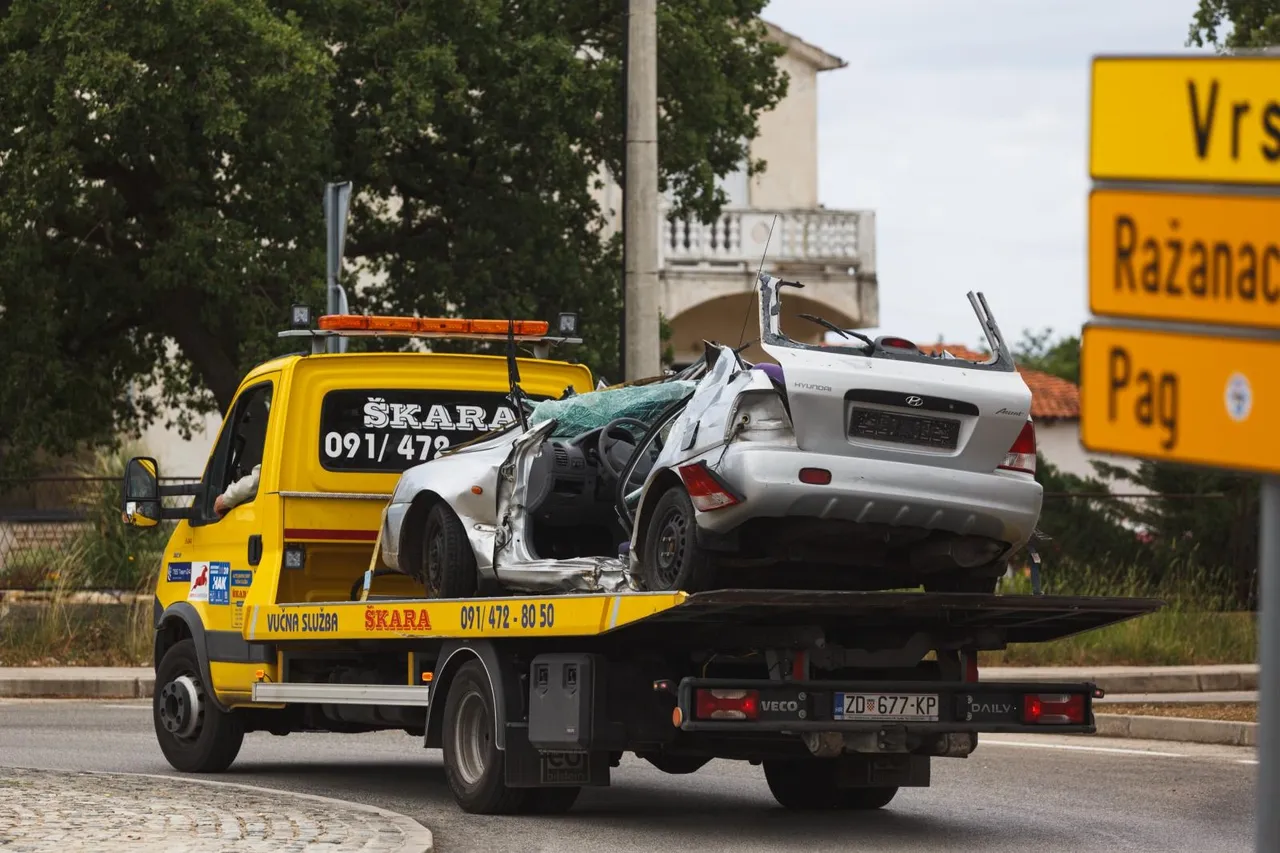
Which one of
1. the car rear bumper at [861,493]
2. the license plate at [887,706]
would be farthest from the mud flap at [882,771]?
the car rear bumper at [861,493]

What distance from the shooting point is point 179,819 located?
9930mm

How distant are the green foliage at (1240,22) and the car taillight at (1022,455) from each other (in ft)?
52.4

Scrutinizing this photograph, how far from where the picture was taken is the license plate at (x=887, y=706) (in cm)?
1002

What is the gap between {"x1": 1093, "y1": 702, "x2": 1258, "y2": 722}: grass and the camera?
55.1 feet

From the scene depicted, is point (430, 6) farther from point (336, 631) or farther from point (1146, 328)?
point (1146, 328)

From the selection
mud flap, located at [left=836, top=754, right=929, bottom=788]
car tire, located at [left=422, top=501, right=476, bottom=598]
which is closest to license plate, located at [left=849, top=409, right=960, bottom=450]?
mud flap, located at [left=836, top=754, right=929, bottom=788]

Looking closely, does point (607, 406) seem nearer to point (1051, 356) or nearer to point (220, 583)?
point (220, 583)

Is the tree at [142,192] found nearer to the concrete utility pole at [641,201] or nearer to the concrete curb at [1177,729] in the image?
the concrete utility pole at [641,201]

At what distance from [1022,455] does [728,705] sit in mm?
1754

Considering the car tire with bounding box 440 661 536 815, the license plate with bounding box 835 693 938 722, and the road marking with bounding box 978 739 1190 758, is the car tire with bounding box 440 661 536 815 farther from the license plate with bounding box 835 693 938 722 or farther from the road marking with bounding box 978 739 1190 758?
the road marking with bounding box 978 739 1190 758

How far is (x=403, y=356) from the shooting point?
13.0 metres

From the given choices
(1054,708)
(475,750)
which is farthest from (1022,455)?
(475,750)

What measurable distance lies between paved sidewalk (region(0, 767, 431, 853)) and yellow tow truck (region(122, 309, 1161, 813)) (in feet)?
2.88

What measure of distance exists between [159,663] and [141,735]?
2.35m
